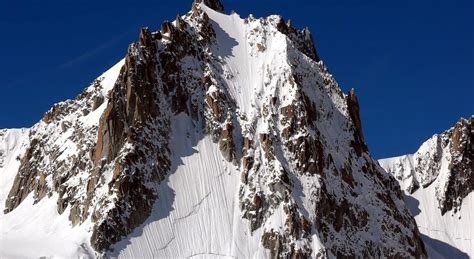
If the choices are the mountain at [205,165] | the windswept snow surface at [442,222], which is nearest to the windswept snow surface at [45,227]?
the mountain at [205,165]

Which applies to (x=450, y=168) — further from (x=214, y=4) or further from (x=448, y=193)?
(x=214, y=4)

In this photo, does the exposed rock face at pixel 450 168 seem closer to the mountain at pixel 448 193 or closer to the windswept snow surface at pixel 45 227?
the mountain at pixel 448 193

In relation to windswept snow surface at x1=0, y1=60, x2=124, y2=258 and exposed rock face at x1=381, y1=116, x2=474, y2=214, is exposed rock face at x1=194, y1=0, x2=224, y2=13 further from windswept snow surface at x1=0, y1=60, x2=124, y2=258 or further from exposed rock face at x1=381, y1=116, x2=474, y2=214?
exposed rock face at x1=381, y1=116, x2=474, y2=214

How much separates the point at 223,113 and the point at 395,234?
3562 cm

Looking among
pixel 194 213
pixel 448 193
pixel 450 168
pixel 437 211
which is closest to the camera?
pixel 194 213

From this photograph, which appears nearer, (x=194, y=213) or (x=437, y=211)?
(x=194, y=213)

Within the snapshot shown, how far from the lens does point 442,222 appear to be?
188 m

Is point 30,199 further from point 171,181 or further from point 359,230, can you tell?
point 359,230

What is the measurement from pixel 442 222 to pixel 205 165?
77183mm

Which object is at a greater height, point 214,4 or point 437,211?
point 214,4

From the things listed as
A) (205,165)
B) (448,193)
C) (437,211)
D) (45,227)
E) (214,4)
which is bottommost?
(45,227)

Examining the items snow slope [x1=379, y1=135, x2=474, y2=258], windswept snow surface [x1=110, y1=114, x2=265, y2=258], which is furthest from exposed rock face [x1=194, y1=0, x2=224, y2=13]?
snow slope [x1=379, y1=135, x2=474, y2=258]

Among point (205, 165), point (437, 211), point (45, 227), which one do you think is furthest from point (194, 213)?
point (437, 211)

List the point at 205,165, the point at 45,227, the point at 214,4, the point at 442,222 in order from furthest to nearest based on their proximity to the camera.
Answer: the point at 442,222, the point at 214,4, the point at 205,165, the point at 45,227
